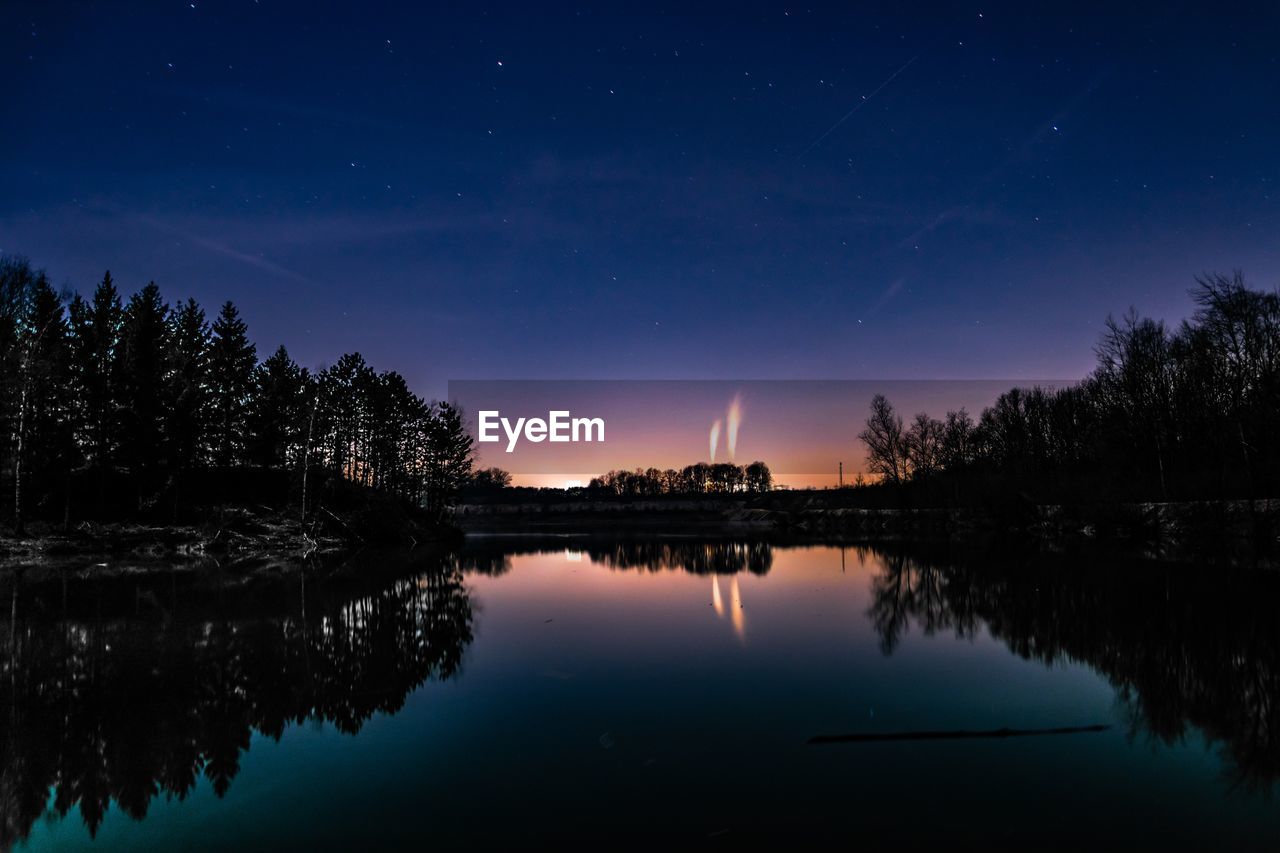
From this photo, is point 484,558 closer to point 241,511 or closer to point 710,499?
point 241,511

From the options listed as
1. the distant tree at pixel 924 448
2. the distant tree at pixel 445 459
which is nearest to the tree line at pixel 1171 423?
the distant tree at pixel 924 448

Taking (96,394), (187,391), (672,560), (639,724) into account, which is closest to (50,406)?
(96,394)

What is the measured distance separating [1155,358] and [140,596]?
68.4 m

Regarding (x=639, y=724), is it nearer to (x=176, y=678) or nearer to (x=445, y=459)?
(x=176, y=678)

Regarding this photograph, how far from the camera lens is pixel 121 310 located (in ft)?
163

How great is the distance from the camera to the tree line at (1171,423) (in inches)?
1757

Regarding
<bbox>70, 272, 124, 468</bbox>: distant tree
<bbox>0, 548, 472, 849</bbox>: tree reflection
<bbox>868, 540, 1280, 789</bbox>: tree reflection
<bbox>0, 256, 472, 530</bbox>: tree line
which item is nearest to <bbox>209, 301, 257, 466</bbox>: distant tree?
<bbox>0, 256, 472, 530</bbox>: tree line

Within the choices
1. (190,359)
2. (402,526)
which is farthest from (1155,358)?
(190,359)

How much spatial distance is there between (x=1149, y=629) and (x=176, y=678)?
15920 mm

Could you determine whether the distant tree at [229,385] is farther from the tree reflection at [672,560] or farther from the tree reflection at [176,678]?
the tree reflection at [176,678]

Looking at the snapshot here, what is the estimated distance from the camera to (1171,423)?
55.0m

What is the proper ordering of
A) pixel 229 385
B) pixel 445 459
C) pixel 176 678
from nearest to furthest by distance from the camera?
1. pixel 176 678
2. pixel 229 385
3. pixel 445 459

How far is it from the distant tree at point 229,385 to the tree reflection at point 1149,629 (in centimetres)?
4810

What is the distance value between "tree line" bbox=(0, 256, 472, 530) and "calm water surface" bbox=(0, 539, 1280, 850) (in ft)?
97.7
